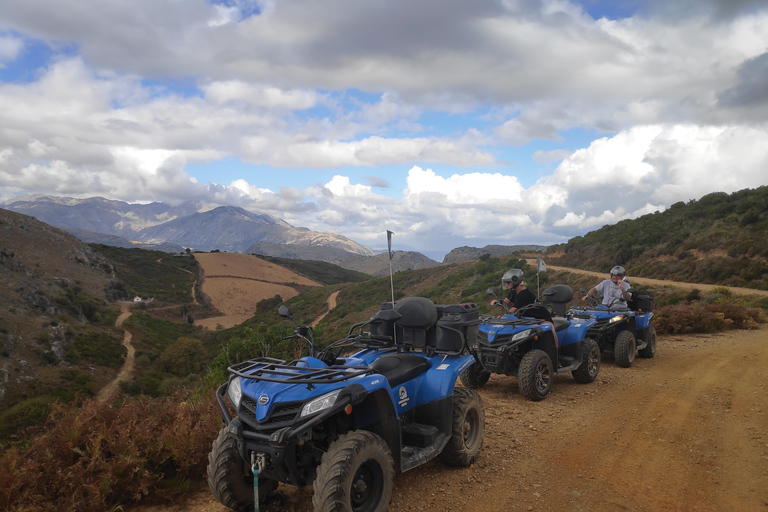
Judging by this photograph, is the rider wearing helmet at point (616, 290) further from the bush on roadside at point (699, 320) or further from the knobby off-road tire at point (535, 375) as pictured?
the bush on roadside at point (699, 320)

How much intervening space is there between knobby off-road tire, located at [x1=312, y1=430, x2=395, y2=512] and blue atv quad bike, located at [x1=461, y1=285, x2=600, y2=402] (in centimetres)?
318

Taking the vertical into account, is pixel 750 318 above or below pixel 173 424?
below

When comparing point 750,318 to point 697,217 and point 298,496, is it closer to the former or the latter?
point 298,496

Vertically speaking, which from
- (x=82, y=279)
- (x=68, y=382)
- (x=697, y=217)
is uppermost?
(x=697, y=217)

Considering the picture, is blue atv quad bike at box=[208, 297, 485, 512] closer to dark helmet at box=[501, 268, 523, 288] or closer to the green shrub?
dark helmet at box=[501, 268, 523, 288]

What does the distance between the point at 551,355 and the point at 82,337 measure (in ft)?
139

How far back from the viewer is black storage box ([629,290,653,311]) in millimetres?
10438

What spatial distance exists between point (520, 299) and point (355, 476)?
508cm

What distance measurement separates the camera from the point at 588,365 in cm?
815

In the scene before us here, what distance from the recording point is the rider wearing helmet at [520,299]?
749cm

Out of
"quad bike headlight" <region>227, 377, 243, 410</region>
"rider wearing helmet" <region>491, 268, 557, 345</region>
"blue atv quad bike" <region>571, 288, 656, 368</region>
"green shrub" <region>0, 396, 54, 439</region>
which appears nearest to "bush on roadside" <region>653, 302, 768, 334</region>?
"blue atv quad bike" <region>571, 288, 656, 368</region>

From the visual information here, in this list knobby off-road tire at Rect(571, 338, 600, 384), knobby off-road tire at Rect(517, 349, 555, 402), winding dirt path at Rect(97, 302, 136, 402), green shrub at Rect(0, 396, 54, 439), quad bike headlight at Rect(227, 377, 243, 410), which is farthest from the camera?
winding dirt path at Rect(97, 302, 136, 402)

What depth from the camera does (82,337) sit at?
38.3 meters

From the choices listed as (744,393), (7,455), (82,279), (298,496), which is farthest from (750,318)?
(82,279)
